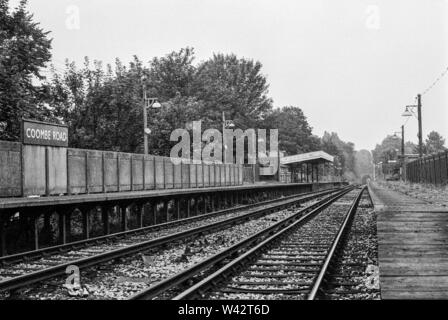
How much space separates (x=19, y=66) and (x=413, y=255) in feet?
79.7

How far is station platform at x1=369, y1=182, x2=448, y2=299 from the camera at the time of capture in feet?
22.8

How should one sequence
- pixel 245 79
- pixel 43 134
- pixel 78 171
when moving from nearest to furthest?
pixel 43 134
pixel 78 171
pixel 245 79

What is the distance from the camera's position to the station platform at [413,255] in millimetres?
6957

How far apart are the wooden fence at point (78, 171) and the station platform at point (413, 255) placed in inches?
340

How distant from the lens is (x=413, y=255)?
31.6ft

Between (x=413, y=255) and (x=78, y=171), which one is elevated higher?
(x=78, y=171)

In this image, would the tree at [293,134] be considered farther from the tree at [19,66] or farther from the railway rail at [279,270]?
the railway rail at [279,270]

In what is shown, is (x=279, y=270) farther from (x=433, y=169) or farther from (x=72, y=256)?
(x=433, y=169)

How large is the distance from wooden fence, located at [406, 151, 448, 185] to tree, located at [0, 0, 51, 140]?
24856 millimetres

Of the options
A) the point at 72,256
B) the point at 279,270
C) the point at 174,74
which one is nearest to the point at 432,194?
the point at 279,270

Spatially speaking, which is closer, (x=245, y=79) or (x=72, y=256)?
(x=72, y=256)

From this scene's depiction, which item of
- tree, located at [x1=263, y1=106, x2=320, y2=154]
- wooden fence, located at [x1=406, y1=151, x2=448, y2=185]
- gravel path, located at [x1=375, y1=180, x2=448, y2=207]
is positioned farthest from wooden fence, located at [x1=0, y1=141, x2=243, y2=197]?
tree, located at [x1=263, y1=106, x2=320, y2=154]

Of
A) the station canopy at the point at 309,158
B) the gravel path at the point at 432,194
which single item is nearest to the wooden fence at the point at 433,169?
the gravel path at the point at 432,194
